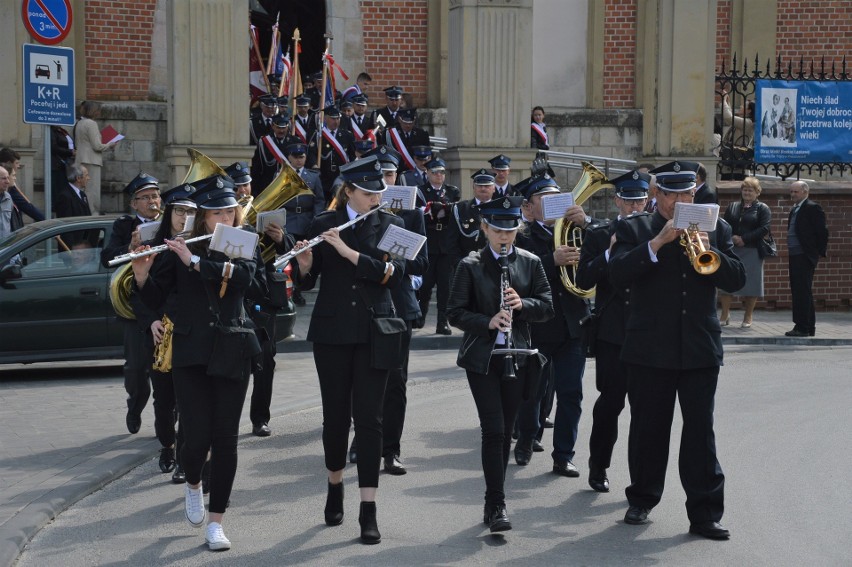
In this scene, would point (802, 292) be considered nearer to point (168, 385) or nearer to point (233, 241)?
point (168, 385)

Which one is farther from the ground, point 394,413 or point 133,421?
point 394,413

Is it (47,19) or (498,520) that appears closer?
(498,520)

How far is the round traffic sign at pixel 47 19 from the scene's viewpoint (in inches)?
559

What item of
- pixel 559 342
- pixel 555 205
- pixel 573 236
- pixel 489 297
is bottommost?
pixel 559 342

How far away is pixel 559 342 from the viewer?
29.5 ft

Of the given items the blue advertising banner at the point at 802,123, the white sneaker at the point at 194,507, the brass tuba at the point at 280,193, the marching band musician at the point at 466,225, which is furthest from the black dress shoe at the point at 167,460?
the blue advertising banner at the point at 802,123

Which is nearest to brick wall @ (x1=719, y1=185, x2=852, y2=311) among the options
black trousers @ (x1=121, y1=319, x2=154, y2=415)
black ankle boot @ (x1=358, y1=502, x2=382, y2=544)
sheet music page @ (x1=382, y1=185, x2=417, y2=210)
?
black trousers @ (x1=121, y1=319, x2=154, y2=415)

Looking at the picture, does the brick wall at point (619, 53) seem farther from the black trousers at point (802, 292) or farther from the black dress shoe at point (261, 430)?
the black dress shoe at point (261, 430)

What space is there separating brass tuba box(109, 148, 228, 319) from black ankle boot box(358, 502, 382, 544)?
1.95 metres

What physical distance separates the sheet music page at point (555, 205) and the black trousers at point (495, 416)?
69.1 inches

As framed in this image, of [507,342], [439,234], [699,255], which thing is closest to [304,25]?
[439,234]

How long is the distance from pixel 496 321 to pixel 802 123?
12830mm

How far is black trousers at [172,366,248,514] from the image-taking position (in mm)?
7035

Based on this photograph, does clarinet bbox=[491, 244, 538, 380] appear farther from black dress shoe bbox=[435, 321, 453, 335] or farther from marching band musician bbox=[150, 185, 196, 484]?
black dress shoe bbox=[435, 321, 453, 335]
